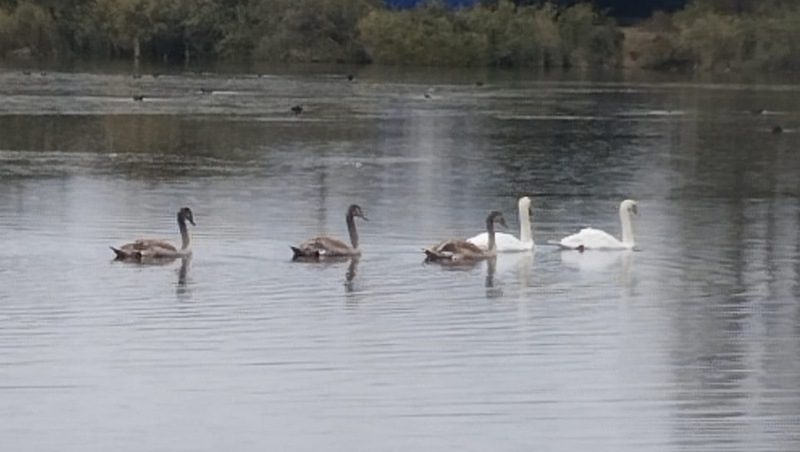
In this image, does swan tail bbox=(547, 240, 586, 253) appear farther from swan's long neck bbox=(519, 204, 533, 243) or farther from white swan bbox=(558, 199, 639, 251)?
swan's long neck bbox=(519, 204, 533, 243)

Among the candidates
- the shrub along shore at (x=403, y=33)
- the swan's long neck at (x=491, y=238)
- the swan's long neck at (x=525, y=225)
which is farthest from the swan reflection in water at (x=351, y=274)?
the shrub along shore at (x=403, y=33)

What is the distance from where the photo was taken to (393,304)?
59.8ft

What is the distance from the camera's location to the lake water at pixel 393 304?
1330 centimetres

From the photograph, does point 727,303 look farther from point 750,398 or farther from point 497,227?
point 497,227

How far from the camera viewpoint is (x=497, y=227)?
24.9m

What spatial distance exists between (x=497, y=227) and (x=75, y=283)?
696 centimetres

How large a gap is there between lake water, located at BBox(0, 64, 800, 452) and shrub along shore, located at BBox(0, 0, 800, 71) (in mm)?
45477

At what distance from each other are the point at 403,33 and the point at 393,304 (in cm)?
6788

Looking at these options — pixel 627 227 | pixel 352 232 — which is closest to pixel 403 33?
pixel 627 227

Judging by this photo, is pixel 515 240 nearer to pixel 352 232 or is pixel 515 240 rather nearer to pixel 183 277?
pixel 352 232

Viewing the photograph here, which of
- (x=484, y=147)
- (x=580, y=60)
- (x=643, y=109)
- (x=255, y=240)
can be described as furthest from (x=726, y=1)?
(x=255, y=240)

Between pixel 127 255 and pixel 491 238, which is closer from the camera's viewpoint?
pixel 127 255

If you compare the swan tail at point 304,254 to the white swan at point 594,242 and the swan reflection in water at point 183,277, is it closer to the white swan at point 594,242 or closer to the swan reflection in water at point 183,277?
the swan reflection in water at point 183,277

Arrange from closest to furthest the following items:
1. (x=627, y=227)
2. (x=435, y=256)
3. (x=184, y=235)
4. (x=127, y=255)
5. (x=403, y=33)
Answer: (x=127, y=255) < (x=435, y=256) < (x=184, y=235) < (x=627, y=227) < (x=403, y=33)
